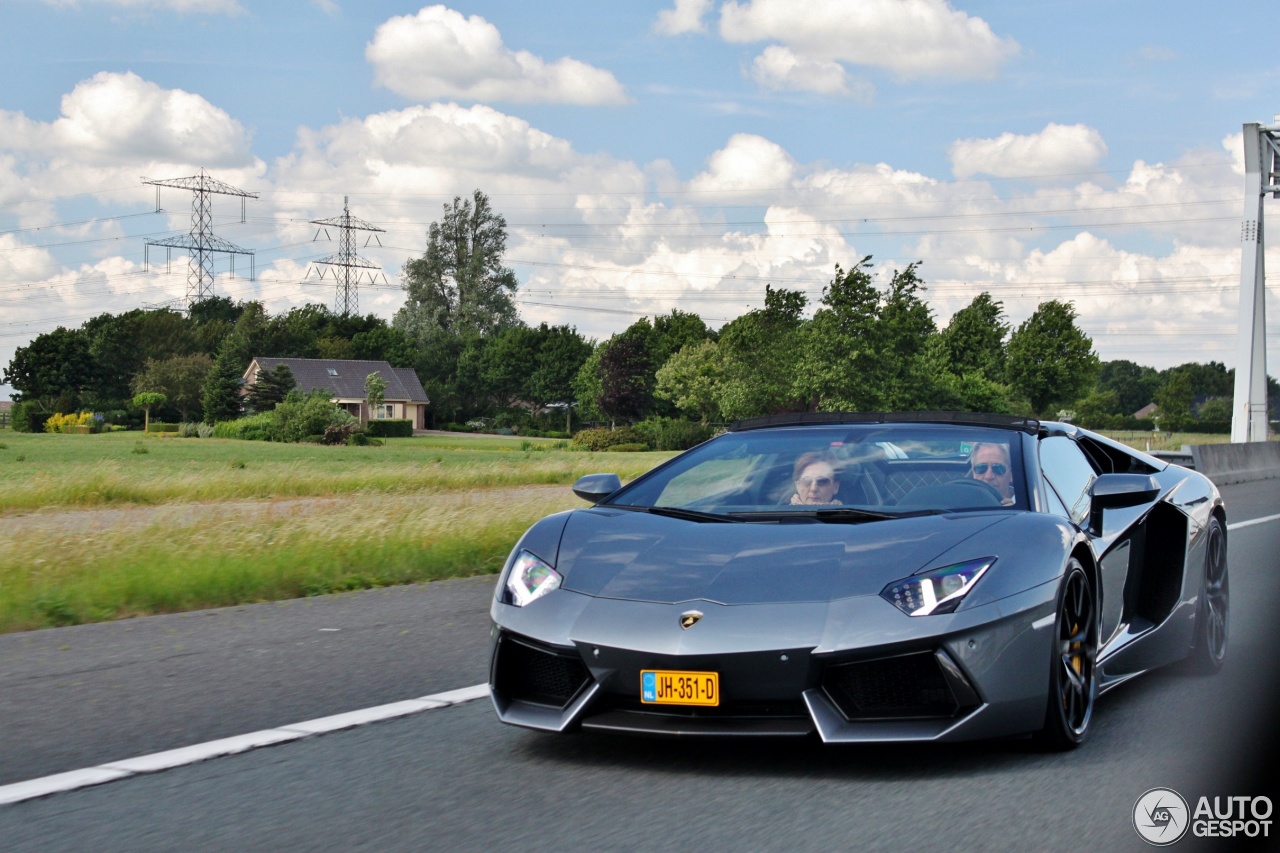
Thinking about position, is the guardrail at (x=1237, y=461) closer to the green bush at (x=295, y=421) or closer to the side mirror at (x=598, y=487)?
the side mirror at (x=598, y=487)

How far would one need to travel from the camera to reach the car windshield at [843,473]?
5070 millimetres

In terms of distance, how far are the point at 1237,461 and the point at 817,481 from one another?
84.4 feet

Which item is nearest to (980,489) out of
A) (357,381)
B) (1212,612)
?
(1212,612)

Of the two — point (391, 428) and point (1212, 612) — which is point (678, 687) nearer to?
point (1212, 612)

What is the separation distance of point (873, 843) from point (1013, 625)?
39.5 inches

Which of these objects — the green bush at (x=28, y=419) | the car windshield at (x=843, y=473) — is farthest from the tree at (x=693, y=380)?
the car windshield at (x=843, y=473)

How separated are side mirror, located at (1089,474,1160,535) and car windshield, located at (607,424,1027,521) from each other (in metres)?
0.33

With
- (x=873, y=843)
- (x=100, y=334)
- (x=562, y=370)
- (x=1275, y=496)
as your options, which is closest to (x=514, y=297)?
(x=562, y=370)

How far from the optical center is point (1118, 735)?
493 cm

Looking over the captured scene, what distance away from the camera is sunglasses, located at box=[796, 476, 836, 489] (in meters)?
5.39

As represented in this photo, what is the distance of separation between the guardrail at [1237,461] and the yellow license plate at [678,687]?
75.7 feet

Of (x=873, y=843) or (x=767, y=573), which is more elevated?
(x=767, y=573)

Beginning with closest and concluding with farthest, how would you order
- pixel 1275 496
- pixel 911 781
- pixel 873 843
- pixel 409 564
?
pixel 873 843, pixel 911 781, pixel 409 564, pixel 1275 496

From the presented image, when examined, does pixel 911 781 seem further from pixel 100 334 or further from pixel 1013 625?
pixel 100 334
